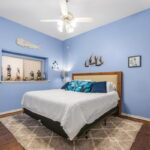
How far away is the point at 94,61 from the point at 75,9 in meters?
1.69

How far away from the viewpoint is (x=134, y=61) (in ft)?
9.10

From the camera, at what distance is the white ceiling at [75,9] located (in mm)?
2391

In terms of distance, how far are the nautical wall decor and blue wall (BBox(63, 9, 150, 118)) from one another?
0.44 ft

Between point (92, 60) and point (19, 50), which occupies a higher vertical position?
point (19, 50)

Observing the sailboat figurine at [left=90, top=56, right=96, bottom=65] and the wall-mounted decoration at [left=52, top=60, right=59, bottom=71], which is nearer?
the sailboat figurine at [left=90, top=56, right=96, bottom=65]

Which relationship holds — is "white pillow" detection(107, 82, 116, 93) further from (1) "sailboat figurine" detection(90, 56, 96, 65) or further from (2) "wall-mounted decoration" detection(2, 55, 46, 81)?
(2) "wall-mounted decoration" detection(2, 55, 46, 81)

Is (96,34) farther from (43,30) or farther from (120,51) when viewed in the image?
(43,30)

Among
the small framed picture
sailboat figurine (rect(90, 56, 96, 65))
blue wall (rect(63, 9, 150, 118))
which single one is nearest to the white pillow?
blue wall (rect(63, 9, 150, 118))

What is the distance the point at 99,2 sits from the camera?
2.38m

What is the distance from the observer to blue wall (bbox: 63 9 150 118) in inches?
103

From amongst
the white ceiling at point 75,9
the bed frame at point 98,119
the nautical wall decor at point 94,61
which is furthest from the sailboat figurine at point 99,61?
the white ceiling at point 75,9

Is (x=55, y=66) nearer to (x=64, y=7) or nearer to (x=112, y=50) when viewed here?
(x=112, y=50)

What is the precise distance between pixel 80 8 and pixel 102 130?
9.26 feet

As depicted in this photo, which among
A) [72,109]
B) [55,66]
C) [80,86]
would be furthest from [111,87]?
[55,66]
